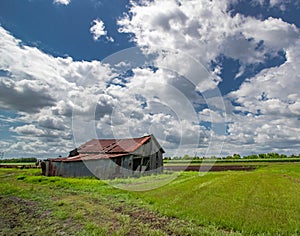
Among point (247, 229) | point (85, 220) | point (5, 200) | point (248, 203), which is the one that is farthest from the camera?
point (5, 200)

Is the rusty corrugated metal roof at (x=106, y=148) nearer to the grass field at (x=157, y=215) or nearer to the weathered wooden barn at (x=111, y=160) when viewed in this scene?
the weathered wooden barn at (x=111, y=160)

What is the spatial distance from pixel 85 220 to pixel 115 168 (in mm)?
16800

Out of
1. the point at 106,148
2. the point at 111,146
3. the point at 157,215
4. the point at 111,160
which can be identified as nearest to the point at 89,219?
the point at 157,215

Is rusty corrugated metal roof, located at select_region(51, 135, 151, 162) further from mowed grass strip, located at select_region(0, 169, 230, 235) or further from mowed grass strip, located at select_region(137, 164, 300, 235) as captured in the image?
mowed grass strip, located at select_region(137, 164, 300, 235)

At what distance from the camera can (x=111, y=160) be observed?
25750 millimetres

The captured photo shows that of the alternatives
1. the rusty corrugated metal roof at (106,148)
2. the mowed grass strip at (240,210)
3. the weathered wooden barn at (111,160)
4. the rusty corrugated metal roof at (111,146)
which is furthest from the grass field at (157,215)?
the rusty corrugated metal roof at (111,146)

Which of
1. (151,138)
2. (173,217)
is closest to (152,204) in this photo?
(173,217)

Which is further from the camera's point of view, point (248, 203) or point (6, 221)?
point (248, 203)

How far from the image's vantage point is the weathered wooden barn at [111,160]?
25266mm

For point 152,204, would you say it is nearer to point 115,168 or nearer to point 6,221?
point 6,221

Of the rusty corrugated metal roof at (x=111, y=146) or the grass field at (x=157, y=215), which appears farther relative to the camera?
the rusty corrugated metal roof at (x=111, y=146)

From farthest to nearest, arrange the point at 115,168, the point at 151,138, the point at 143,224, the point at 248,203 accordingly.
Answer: the point at 151,138 → the point at 115,168 → the point at 248,203 → the point at 143,224

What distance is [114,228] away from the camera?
7.98 m

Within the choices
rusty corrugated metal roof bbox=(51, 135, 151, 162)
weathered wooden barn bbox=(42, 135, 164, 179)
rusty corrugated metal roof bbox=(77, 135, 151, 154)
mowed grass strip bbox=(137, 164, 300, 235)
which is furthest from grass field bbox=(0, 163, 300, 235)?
rusty corrugated metal roof bbox=(77, 135, 151, 154)
